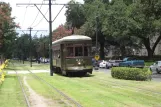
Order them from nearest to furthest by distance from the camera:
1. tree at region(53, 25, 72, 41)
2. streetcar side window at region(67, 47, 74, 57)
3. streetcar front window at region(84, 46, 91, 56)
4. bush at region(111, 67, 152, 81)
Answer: bush at region(111, 67, 152, 81) → streetcar side window at region(67, 47, 74, 57) → streetcar front window at region(84, 46, 91, 56) → tree at region(53, 25, 72, 41)

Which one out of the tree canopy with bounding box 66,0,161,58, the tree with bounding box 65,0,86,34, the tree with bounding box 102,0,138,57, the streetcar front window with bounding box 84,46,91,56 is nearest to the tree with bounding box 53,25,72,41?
the tree with bounding box 65,0,86,34

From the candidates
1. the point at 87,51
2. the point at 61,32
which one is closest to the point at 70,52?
the point at 87,51

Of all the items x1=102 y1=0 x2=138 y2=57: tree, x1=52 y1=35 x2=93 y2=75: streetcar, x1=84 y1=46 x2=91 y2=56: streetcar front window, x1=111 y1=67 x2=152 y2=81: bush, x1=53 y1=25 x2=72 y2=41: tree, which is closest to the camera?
x1=111 y1=67 x2=152 y2=81: bush

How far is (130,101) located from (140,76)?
11862 millimetres

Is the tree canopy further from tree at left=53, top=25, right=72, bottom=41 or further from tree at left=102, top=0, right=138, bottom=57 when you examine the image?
tree at left=53, top=25, right=72, bottom=41

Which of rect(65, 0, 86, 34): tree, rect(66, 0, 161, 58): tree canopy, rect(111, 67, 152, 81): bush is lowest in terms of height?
rect(111, 67, 152, 81): bush

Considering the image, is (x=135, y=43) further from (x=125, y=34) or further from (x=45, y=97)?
(x=45, y=97)

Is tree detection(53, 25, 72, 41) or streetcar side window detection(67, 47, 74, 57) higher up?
tree detection(53, 25, 72, 41)

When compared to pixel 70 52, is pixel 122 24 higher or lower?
higher

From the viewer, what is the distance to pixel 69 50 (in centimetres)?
3350

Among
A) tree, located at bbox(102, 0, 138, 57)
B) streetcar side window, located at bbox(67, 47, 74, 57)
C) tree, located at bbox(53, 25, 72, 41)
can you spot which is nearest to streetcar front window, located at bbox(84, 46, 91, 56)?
streetcar side window, located at bbox(67, 47, 74, 57)

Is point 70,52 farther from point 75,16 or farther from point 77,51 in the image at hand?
point 75,16

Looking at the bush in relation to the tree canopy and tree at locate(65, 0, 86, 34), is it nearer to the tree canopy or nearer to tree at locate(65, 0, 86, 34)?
the tree canopy

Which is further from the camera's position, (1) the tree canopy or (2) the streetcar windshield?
(1) the tree canopy
